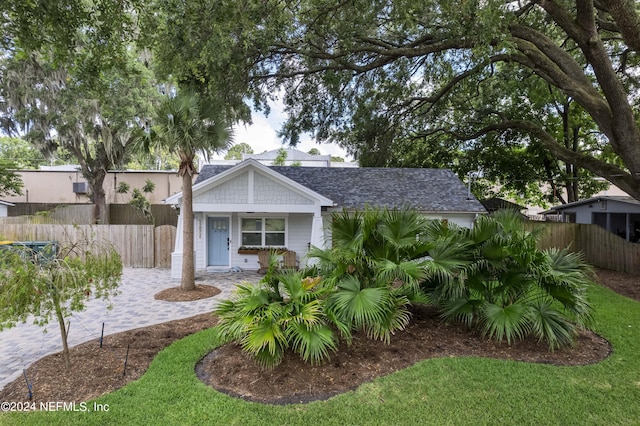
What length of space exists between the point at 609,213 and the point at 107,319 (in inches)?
808

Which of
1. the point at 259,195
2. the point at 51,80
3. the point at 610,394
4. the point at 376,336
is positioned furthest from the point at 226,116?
the point at 51,80

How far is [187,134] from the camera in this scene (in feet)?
28.0

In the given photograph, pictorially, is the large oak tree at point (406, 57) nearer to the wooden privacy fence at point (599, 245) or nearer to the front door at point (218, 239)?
the wooden privacy fence at point (599, 245)

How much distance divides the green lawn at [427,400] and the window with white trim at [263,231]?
833cm

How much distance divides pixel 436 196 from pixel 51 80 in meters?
18.4

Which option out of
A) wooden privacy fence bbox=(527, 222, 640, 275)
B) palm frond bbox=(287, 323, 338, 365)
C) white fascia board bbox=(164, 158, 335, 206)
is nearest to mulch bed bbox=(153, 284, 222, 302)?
white fascia board bbox=(164, 158, 335, 206)

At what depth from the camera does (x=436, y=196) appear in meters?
14.2

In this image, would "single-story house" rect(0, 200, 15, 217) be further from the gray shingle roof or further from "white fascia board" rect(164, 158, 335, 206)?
"white fascia board" rect(164, 158, 335, 206)

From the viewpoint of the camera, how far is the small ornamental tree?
12.0ft

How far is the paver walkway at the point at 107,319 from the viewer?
5.41m

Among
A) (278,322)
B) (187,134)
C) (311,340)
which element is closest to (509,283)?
(311,340)

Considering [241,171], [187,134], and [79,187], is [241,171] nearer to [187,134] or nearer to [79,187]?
[187,134]

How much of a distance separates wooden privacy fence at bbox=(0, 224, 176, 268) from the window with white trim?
303 cm

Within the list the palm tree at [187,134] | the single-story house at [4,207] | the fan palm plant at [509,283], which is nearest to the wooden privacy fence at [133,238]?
the palm tree at [187,134]
